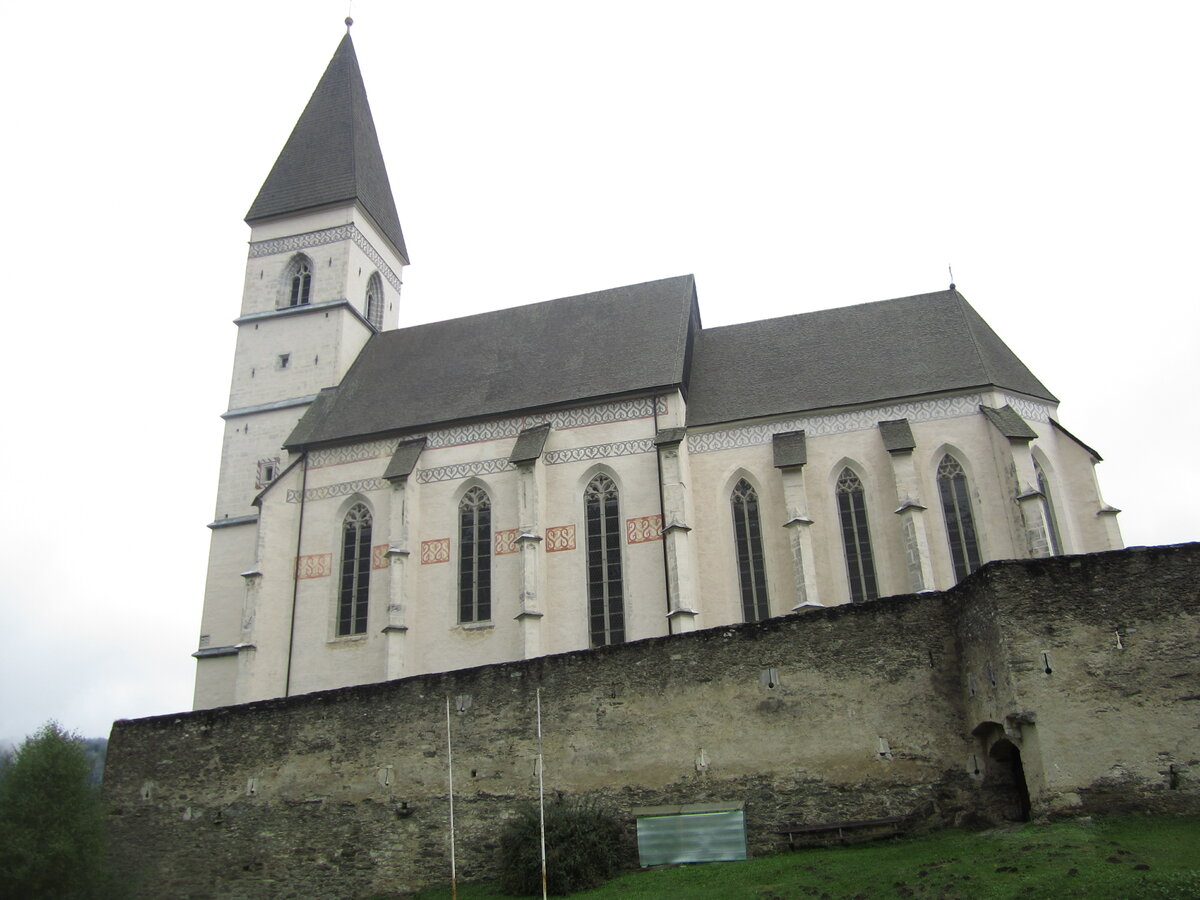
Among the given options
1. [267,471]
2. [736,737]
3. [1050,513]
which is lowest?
[736,737]

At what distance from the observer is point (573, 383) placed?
102ft

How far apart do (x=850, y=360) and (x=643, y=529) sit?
26.9 feet

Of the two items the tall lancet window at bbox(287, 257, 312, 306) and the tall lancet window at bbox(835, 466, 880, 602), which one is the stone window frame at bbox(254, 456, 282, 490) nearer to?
the tall lancet window at bbox(287, 257, 312, 306)

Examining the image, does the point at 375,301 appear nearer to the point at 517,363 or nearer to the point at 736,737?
the point at 517,363

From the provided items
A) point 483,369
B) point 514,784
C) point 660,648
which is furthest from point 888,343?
point 514,784

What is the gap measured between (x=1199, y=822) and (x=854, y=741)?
488 centimetres

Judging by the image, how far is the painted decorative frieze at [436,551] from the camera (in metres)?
29.7

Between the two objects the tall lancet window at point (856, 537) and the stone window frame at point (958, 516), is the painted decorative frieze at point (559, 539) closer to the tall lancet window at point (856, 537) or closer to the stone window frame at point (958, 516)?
the tall lancet window at point (856, 537)

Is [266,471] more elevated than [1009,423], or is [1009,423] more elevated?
[266,471]

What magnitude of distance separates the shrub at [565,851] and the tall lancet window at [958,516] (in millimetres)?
13193

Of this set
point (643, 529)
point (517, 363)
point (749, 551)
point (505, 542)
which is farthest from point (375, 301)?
point (749, 551)

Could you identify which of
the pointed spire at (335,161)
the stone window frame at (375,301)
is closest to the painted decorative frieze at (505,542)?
the stone window frame at (375,301)

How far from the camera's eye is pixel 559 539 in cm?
2892

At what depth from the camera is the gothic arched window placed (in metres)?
37.5
